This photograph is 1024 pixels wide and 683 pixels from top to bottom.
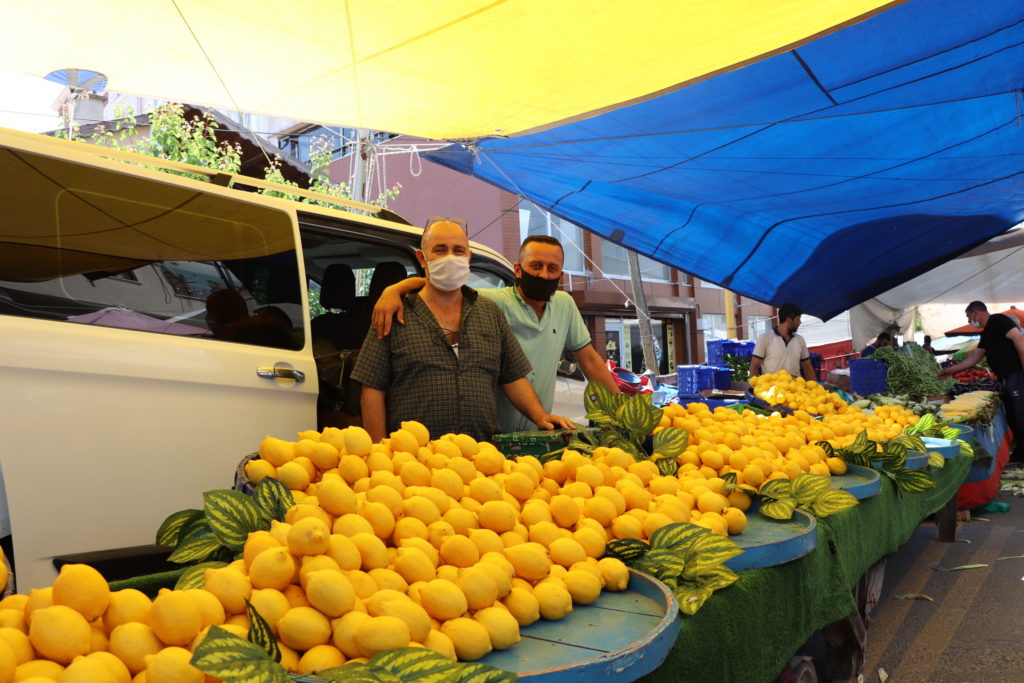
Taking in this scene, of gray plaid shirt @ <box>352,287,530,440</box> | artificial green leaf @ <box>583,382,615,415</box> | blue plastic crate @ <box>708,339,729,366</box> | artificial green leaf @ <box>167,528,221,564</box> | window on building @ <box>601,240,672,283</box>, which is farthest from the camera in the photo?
window on building @ <box>601,240,672,283</box>

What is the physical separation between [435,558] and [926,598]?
4243 mm

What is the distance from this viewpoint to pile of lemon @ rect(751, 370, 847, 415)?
17.4 ft

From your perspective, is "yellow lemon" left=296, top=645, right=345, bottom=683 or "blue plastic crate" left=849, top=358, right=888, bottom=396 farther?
"blue plastic crate" left=849, top=358, right=888, bottom=396

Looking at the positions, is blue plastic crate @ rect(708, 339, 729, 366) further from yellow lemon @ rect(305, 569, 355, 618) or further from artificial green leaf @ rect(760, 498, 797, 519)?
yellow lemon @ rect(305, 569, 355, 618)

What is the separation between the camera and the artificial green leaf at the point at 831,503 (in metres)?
2.26

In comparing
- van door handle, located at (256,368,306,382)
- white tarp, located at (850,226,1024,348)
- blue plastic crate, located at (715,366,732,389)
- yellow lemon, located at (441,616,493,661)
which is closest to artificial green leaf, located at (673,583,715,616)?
yellow lemon, located at (441,616,493,661)

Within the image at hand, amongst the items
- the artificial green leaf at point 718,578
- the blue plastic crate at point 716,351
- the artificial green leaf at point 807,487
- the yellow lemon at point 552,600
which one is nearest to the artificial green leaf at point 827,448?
the artificial green leaf at point 807,487

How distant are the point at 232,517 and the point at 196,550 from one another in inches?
4.5

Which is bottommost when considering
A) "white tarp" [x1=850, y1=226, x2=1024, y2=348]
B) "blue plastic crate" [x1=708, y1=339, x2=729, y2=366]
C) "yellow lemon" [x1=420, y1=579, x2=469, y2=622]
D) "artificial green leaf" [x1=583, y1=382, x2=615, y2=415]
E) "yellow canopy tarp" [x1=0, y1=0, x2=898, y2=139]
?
"yellow lemon" [x1=420, y1=579, x2=469, y2=622]

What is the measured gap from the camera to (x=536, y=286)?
3400 mm

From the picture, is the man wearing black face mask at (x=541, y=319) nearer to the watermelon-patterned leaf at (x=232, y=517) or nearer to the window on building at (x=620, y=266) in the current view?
the watermelon-patterned leaf at (x=232, y=517)

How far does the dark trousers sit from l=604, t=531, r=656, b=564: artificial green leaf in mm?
8764

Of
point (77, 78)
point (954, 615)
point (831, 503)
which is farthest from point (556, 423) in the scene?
point (77, 78)

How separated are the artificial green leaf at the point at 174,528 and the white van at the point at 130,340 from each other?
1.06 metres
